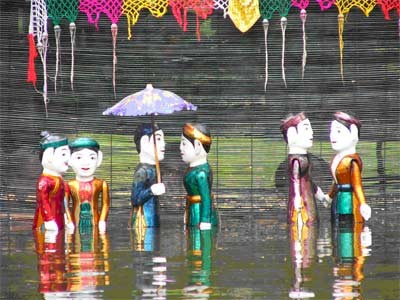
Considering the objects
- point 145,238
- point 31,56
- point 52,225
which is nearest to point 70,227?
point 52,225

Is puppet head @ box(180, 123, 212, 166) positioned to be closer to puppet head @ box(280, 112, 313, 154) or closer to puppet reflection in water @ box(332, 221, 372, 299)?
puppet head @ box(280, 112, 313, 154)

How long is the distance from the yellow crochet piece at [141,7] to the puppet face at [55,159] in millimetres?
2150

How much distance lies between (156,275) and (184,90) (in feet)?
18.1

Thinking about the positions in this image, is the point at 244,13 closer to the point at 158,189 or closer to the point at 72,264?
the point at 158,189

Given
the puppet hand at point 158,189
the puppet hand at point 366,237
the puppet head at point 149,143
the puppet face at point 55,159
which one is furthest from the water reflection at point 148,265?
the puppet hand at point 366,237

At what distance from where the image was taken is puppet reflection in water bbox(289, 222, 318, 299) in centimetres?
1104

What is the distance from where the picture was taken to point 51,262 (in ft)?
42.2

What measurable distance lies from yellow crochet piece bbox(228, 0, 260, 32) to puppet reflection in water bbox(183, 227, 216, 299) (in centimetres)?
268

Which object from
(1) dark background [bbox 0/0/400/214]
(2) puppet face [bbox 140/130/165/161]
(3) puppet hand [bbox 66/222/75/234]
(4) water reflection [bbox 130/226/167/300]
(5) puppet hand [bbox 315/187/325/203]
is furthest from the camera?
(1) dark background [bbox 0/0/400/214]

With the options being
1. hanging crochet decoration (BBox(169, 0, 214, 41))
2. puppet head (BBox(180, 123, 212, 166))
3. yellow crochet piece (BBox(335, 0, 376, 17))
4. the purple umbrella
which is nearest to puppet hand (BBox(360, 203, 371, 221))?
puppet head (BBox(180, 123, 212, 166))

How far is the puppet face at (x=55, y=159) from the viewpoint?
15.3 metres

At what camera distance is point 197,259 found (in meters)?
13.0

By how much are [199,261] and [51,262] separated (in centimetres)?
132

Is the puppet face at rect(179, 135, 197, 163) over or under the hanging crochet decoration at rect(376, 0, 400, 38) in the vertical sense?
under
